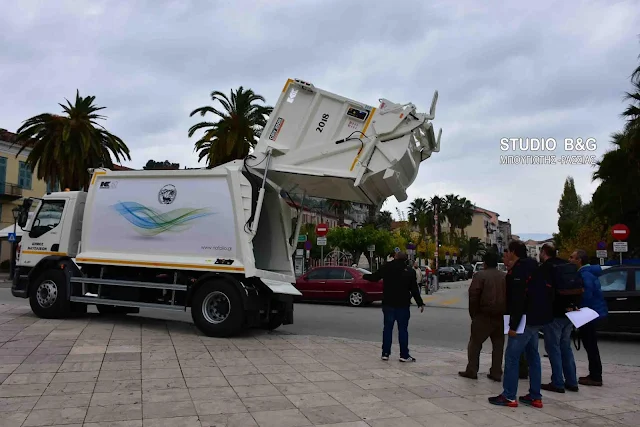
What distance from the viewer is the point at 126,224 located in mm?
10414

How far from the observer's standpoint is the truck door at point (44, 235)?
36.5 feet

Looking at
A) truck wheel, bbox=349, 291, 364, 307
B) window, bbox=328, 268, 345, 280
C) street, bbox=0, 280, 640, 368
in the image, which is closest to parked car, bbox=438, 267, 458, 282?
window, bbox=328, 268, 345, 280

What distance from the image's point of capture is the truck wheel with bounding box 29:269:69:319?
1075cm

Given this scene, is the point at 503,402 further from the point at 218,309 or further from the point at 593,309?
the point at 218,309

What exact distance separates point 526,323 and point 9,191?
136 ft

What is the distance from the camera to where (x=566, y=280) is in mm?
6336

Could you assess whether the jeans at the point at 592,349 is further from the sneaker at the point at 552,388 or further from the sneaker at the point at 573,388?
the sneaker at the point at 552,388

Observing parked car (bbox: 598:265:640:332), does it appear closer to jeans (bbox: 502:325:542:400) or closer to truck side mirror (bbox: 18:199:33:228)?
jeans (bbox: 502:325:542:400)

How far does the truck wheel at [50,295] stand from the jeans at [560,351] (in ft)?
30.0

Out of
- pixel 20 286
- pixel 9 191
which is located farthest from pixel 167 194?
pixel 9 191

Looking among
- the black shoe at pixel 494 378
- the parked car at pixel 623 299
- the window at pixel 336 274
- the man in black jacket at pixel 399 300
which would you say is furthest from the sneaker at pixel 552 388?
the window at pixel 336 274

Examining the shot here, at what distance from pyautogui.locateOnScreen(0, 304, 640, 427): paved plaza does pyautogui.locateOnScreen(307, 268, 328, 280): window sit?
914cm

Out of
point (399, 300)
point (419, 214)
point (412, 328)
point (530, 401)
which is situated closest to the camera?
point (530, 401)

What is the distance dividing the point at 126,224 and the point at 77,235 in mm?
1554
